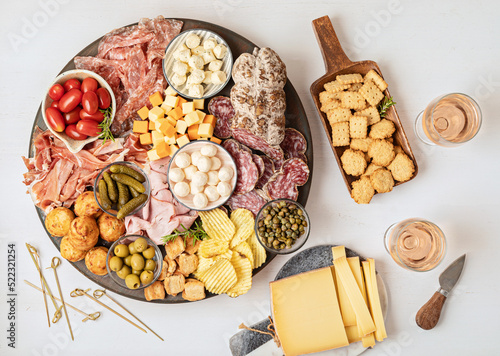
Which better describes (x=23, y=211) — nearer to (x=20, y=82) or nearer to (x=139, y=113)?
(x=20, y=82)

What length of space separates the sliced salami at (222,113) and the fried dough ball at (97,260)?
86cm

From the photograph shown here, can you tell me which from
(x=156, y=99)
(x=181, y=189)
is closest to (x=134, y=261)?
(x=181, y=189)

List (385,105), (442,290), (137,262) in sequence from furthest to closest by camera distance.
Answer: (442,290), (385,105), (137,262)

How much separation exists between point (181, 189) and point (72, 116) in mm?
686

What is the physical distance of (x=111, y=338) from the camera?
2057mm

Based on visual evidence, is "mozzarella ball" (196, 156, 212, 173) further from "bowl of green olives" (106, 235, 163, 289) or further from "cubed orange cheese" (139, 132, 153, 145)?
"bowl of green olives" (106, 235, 163, 289)

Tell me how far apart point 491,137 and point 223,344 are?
1965mm

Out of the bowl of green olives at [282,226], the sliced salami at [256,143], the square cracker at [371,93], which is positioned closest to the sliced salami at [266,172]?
the sliced salami at [256,143]

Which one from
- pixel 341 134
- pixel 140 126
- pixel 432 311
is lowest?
pixel 432 311

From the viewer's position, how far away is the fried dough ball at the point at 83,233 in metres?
1.76

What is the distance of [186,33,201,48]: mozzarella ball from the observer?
1.84 meters

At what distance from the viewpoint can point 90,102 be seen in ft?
5.82

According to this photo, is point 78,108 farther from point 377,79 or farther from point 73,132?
point 377,79

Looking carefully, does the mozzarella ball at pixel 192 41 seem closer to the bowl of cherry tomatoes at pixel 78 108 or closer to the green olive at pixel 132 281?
the bowl of cherry tomatoes at pixel 78 108
